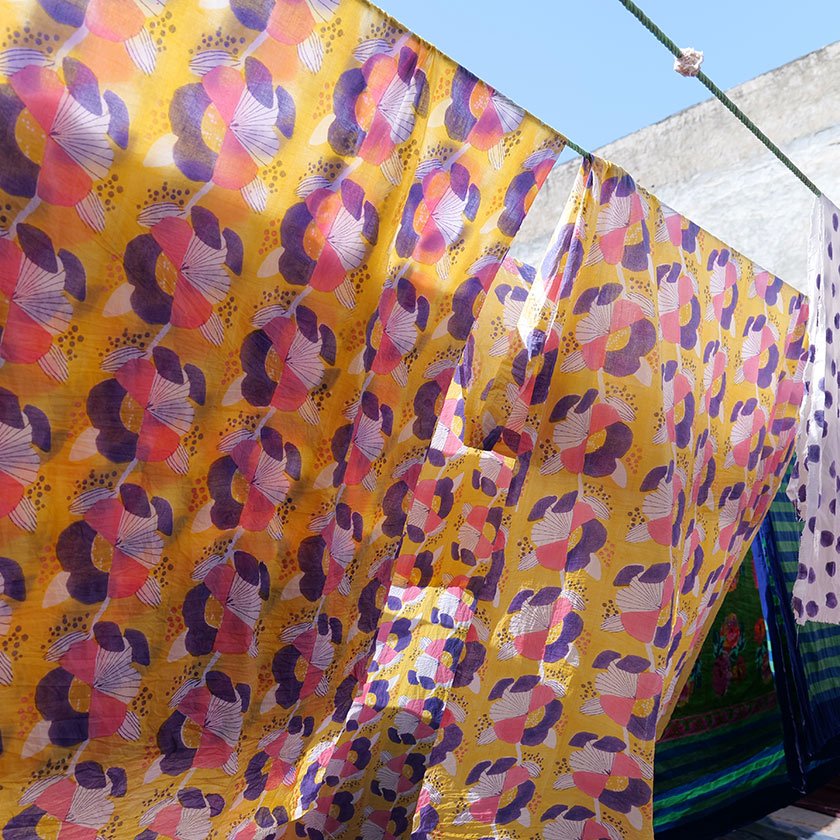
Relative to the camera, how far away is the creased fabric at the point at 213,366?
2.74 feet

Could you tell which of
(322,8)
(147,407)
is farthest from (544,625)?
(322,8)

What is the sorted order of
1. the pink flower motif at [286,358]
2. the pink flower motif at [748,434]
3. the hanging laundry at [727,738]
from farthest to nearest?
1. the hanging laundry at [727,738]
2. the pink flower motif at [748,434]
3. the pink flower motif at [286,358]

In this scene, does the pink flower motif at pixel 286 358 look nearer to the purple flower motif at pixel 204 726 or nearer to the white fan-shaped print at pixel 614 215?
the purple flower motif at pixel 204 726

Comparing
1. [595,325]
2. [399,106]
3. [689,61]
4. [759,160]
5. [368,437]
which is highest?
[759,160]

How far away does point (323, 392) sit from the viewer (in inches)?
41.5

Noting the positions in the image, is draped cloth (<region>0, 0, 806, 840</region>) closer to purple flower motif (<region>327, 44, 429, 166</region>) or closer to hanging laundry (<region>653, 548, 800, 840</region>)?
purple flower motif (<region>327, 44, 429, 166</region>)

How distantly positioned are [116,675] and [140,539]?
16 cm

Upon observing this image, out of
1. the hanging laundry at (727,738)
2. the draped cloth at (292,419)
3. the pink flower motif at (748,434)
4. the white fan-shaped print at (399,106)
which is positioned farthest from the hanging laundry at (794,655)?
the white fan-shaped print at (399,106)

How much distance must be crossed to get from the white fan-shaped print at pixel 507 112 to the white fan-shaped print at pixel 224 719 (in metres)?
0.92

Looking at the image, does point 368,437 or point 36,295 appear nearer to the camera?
point 36,295

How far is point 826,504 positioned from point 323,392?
159 centimetres

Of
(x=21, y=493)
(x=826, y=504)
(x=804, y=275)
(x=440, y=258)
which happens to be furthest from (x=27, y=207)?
(x=804, y=275)

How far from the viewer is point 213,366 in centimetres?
96

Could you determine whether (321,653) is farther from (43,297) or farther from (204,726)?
(43,297)
